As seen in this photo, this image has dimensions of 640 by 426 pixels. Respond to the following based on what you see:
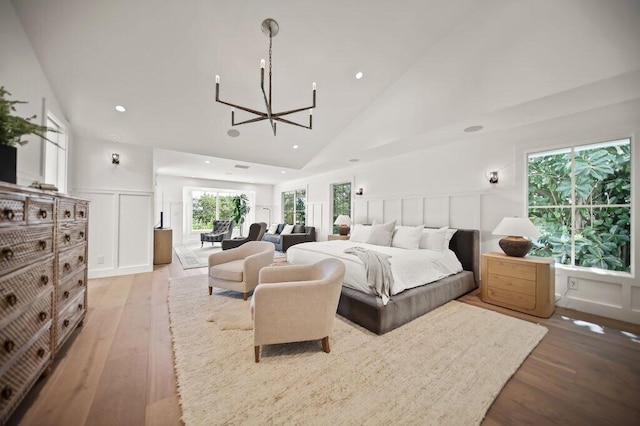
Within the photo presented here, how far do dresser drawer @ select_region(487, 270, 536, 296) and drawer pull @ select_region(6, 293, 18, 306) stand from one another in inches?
171

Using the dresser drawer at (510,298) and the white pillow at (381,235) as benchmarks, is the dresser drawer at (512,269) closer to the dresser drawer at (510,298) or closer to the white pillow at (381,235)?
the dresser drawer at (510,298)

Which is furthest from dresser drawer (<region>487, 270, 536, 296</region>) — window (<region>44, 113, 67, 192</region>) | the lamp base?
window (<region>44, 113, 67, 192</region>)

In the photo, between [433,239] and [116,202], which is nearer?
[433,239]

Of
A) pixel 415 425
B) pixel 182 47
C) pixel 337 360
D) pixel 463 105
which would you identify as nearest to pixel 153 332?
pixel 337 360

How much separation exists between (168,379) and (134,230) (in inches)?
150

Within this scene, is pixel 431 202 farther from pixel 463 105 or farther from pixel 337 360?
pixel 337 360

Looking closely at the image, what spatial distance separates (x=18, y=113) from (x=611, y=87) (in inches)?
223

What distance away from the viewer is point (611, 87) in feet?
7.36

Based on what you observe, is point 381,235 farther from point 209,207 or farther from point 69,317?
point 209,207

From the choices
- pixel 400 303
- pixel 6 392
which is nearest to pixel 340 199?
pixel 400 303

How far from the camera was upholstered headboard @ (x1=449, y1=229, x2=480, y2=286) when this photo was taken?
3607 mm

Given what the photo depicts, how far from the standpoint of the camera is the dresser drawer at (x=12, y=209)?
3.75 ft

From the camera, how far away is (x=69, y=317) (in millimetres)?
1947

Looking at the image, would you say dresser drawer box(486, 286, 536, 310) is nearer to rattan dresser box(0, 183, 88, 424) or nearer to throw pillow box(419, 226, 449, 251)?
throw pillow box(419, 226, 449, 251)
